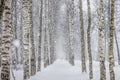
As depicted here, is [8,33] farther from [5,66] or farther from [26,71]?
[26,71]

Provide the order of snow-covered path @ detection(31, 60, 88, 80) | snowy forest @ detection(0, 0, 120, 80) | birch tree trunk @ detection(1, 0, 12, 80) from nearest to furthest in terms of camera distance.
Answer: birch tree trunk @ detection(1, 0, 12, 80) < snowy forest @ detection(0, 0, 120, 80) < snow-covered path @ detection(31, 60, 88, 80)

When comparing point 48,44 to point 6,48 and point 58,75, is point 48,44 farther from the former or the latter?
point 6,48

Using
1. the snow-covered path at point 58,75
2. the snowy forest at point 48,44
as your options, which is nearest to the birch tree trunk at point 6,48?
the snowy forest at point 48,44

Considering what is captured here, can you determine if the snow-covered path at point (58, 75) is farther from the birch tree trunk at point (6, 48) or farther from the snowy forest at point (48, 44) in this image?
the birch tree trunk at point (6, 48)

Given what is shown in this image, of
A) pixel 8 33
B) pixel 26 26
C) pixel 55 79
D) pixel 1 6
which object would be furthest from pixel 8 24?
pixel 55 79

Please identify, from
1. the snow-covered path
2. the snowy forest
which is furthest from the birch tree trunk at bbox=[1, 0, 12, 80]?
the snow-covered path

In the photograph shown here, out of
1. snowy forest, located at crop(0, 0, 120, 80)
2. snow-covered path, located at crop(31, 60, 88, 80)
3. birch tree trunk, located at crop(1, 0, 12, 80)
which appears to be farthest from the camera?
snow-covered path, located at crop(31, 60, 88, 80)

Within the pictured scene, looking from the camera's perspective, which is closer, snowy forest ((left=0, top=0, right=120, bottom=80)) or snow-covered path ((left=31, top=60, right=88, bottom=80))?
snowy forest ((left=0, top=0, right=120, bottom=80))

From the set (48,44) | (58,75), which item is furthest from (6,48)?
(48,44)

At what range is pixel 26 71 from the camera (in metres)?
17.0

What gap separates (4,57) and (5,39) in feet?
2.22

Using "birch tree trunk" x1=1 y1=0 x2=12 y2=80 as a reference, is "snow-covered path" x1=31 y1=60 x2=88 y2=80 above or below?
below

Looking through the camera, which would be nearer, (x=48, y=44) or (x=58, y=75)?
(x=58, y=75)

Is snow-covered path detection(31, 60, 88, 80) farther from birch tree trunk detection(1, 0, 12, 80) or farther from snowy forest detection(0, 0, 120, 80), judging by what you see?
birch tree trunk detection(1, 0, 12, 80)
